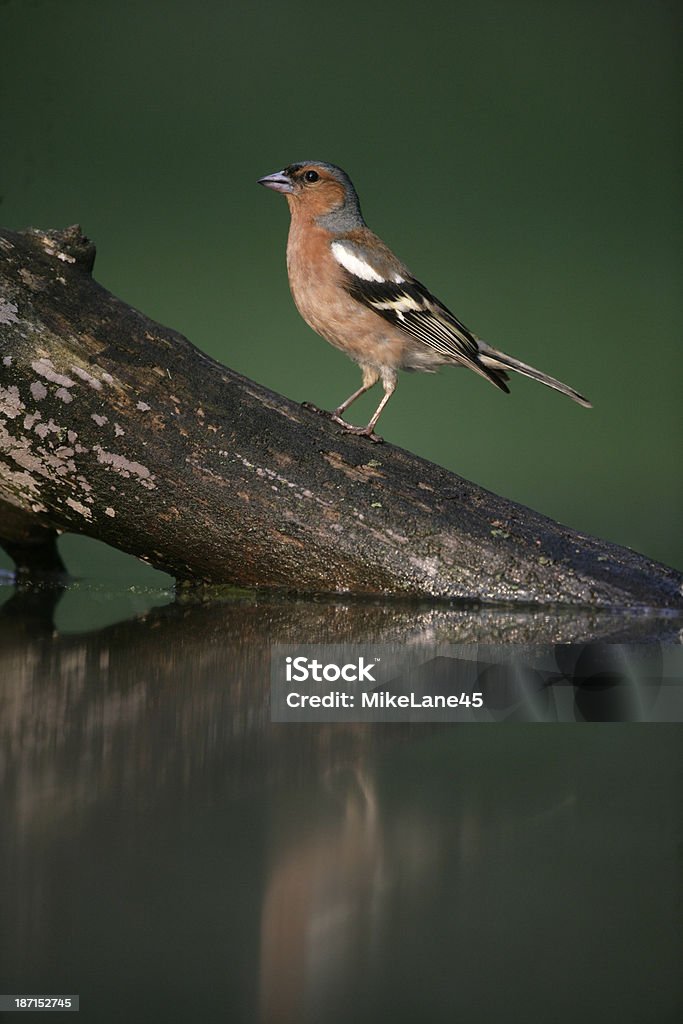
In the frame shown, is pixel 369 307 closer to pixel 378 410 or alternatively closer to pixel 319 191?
pixel 378 410

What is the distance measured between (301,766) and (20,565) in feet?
9.54

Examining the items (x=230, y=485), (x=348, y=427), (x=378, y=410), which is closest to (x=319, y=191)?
(x=378, y=410)

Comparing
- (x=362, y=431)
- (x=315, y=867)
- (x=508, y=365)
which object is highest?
(x=508, y=365)

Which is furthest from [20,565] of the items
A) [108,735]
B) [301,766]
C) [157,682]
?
[301,766]

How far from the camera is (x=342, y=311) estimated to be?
406cm

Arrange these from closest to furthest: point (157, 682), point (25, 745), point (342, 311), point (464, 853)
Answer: point (464, 853) < point (25, 745) < point (157, 682) < point (342, 311)

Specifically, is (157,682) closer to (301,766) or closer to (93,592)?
(301,766)

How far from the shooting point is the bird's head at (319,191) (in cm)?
429

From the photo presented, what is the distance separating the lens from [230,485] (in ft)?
12.1

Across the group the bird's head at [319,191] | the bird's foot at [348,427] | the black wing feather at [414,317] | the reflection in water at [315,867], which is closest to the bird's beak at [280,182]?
the bird's head at [319,191]

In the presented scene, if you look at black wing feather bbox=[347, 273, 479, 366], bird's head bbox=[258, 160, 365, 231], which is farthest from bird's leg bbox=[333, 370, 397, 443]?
bird's head bbox=[258, 160, 365, 231]

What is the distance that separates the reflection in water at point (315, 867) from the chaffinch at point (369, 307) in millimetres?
2044

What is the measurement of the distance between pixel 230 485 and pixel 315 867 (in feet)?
7.62

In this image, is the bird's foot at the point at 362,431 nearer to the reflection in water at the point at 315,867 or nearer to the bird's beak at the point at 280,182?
the bird's beak at the point at 280,182
